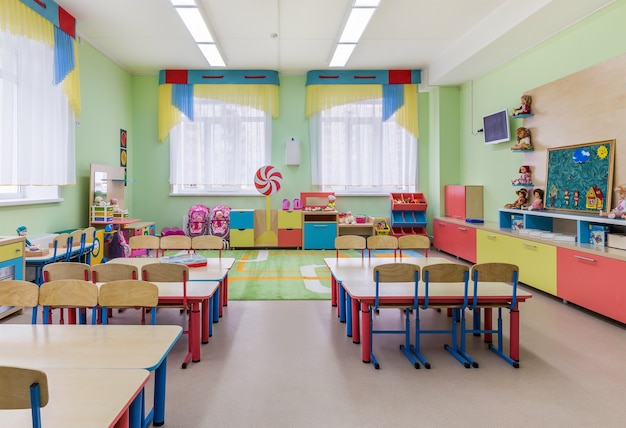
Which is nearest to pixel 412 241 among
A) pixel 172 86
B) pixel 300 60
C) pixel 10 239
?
pixel 10 239

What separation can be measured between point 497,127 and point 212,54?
5266 millimetres

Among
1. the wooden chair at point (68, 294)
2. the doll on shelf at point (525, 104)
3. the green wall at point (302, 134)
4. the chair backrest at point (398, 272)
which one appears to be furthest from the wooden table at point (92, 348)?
the doll on shelf at point (525, 104)

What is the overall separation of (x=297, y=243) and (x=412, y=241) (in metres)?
4.22

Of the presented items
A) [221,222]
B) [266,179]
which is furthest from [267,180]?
[221,222]

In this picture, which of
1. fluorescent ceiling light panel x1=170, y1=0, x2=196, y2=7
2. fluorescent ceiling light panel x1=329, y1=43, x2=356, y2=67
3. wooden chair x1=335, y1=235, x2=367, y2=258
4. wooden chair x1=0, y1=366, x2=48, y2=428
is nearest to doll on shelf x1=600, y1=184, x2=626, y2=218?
wooden chair x1=335, y1=235, x2=367, y2=258

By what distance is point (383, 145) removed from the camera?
29.6 ft

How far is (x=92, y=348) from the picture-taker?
1.87 meters

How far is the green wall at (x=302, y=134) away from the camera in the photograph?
5.32 m

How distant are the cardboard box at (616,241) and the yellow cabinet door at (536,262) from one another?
54 cm

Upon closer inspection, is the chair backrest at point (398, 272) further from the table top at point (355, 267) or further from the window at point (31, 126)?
the window at point (31, 126)

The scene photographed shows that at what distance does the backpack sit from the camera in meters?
8.70

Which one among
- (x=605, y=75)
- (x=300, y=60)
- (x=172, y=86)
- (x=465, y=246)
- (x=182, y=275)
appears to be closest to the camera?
(x=182, y=275)

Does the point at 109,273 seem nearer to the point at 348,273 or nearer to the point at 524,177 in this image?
the point at 348,273

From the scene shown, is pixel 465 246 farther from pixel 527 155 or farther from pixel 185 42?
pixel 185 42
